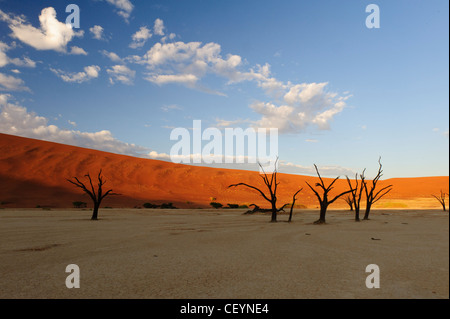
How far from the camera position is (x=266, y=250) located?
633 cm

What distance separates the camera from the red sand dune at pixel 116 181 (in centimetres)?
3406

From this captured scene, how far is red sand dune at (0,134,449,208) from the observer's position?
34.1 metres

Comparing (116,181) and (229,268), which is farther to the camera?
(116,181)

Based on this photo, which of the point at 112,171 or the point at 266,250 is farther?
the point at 112,171

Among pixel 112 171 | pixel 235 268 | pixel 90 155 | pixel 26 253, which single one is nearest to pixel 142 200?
pixel 112 171

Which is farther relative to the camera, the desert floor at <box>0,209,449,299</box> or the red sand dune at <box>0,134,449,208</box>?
the red sand dune at <box>0,134,449,208</box>

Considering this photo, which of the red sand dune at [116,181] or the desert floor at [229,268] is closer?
the desert floor at [229,268]

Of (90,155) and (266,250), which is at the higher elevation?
(90,155)

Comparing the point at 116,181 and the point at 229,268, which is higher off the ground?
the point at 116,181

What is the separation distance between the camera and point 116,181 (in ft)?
152

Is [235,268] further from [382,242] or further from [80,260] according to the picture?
[382,242]
